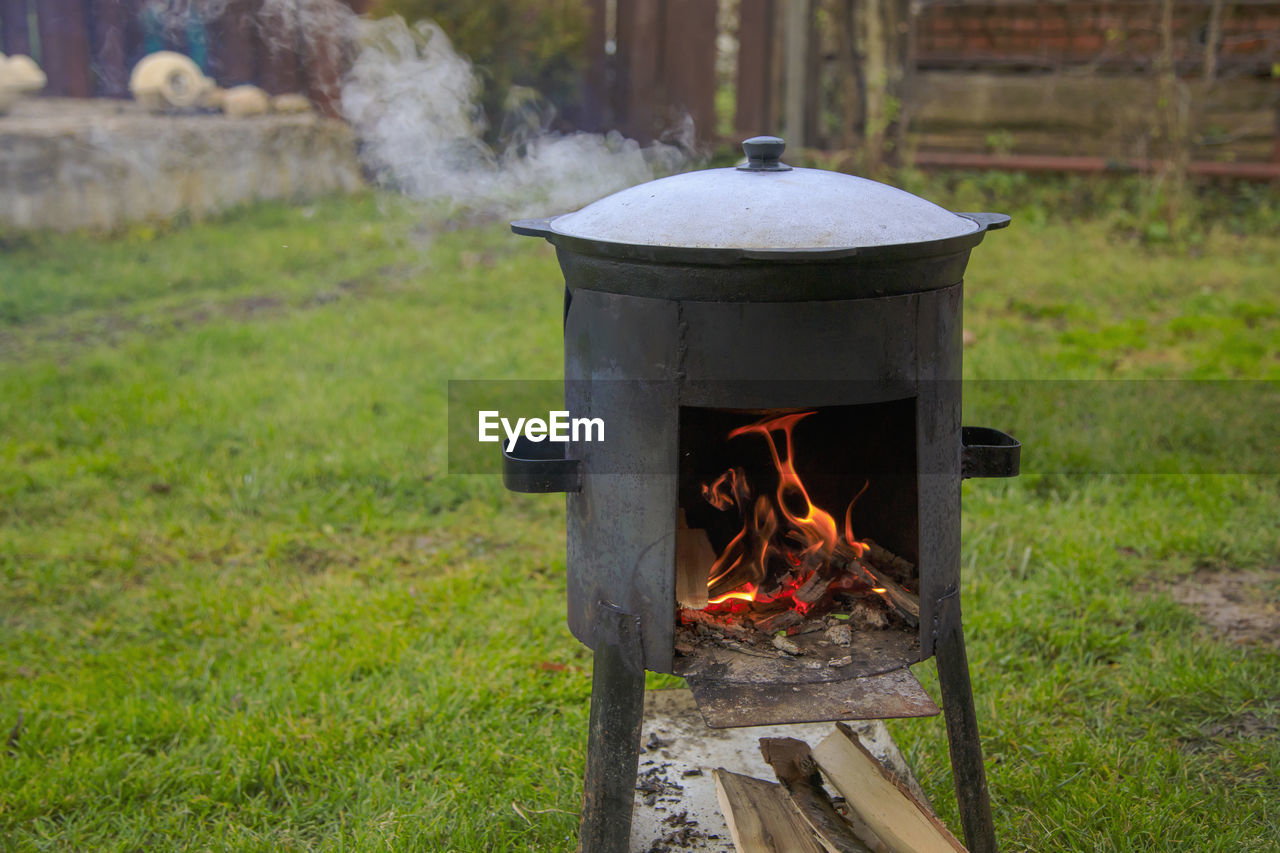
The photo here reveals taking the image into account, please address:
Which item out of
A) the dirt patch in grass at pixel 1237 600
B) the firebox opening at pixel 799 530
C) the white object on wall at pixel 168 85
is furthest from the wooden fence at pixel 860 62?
the firebox opening at pixel 799 530

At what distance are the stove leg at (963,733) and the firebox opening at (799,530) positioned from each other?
0.07 metres

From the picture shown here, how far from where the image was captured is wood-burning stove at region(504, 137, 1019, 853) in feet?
6.00

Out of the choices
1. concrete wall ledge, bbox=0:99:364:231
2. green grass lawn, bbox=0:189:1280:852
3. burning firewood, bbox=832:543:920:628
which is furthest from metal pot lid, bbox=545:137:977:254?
concrete wall ledge, bbox=0:99:364:231

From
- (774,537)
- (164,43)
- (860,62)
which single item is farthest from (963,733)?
(164,43)

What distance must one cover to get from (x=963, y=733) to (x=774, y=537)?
0.53 meters

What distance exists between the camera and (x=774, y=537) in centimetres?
229

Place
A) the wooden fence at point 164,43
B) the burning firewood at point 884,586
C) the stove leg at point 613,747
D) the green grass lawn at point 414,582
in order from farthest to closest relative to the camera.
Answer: the wooden fence at point 164,43
the green grass lawn at point 414,582
the burning firewood at point 884,586
the stove leg at point 613,747

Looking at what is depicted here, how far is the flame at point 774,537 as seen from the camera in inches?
87.4

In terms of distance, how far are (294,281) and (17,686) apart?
4197 mm

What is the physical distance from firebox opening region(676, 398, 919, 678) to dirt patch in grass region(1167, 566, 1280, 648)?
1453 mm

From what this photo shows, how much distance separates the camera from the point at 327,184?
8.94 m

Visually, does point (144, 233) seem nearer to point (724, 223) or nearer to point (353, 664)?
point (353, 664)

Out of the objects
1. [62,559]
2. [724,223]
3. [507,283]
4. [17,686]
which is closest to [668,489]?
[724,223]

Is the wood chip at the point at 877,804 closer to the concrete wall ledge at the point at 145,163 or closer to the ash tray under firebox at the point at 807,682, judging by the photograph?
the ash tray under firebox at the point at 807,682
